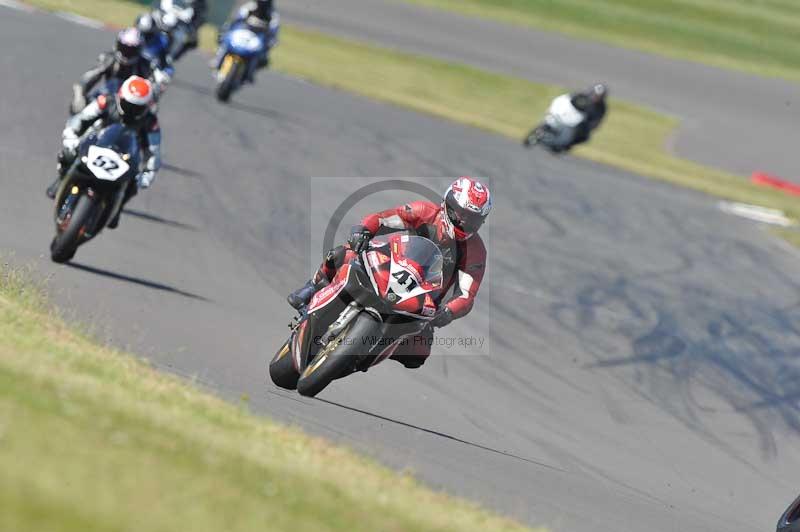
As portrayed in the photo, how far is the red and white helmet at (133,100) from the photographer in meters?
12.0

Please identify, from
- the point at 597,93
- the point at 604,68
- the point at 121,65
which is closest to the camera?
the point at 121,65

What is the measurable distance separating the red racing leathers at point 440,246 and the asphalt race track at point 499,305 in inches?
24.5

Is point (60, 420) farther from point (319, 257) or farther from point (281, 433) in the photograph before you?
point (319, 257)

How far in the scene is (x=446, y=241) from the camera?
378 inches

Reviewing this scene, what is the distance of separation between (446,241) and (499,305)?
503cm

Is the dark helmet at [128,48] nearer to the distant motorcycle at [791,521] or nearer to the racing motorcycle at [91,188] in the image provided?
the racing motorcycle at [91,188]

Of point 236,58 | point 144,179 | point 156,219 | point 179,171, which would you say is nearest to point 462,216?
point 144,179

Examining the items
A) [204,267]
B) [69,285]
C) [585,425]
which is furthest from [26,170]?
[585,425]

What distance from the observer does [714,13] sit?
43.2 m

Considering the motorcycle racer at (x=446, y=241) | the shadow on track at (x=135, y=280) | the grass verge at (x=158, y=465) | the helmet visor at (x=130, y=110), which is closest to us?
the grass verge at (x=158, y=465)

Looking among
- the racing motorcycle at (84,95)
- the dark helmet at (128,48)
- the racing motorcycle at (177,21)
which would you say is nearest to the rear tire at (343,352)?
the racing motorcycle at (84,95)

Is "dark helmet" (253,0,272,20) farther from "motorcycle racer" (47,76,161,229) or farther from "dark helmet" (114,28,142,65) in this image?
"motorcycle racer" (47,76,161,229)

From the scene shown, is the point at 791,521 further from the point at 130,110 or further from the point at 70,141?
the point at 70,141

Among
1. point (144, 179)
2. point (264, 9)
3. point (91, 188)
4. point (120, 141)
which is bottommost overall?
point (264, 9)
